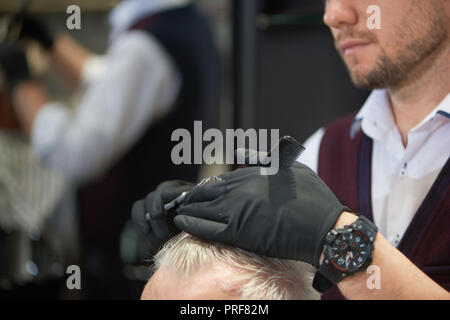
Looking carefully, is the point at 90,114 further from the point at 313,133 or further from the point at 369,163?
the point at 369,163

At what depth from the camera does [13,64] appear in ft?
5.82

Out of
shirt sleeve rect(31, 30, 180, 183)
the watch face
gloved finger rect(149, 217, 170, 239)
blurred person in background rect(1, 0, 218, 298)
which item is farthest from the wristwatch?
shirt sleeve rect(31, 30, 180, 183)

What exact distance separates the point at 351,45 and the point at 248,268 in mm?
360

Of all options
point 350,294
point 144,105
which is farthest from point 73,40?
point 350,294

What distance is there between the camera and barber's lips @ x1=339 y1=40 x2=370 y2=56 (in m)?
0.80

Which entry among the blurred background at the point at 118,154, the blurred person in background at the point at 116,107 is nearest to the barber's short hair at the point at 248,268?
the blurred background at the point at 118,154

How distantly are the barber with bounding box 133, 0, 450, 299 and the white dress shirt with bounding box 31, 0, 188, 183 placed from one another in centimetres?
83

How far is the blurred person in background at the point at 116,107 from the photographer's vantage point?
1.63 meters

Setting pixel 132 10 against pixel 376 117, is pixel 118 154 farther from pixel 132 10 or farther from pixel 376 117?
pixel 376 117

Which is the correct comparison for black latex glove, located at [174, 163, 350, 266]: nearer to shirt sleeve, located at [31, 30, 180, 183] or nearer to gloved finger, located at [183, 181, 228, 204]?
gloved finger, located at [183, 181, 228, 204]

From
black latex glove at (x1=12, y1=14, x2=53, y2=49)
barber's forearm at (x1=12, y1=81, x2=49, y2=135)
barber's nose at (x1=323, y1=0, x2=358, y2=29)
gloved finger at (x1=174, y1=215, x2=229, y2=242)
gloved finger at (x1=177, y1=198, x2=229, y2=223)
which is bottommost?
gloved finger at (x1=174, y1=215, x2=229, y2=242)

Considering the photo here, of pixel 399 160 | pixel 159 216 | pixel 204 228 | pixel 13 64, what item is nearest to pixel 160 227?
pixel 159 216

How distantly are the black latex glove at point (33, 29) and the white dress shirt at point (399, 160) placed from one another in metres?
1.16
